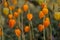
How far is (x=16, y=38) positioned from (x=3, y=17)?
0.77 ft

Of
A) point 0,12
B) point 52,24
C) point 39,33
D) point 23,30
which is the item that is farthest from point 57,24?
point 0,12

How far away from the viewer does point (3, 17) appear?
1.61 meters

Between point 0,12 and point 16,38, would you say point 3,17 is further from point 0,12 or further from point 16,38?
point 16,38

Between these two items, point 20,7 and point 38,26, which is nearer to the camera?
point 38,26

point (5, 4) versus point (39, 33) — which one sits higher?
point (5, 4)

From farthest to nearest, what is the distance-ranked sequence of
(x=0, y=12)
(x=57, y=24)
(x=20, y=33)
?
1. (x=0, y=12)
2. (x=57, y=24)
3. (x=20, y=33)

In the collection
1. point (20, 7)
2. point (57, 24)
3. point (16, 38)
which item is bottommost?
point (16, 38)

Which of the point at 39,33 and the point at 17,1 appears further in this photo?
the point at 17,1

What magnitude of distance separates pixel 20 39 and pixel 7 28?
19 cm

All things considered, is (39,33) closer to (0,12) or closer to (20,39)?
(20,39)

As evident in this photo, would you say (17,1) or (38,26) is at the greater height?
(17,1)

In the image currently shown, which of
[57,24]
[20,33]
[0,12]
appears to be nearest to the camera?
[20,33]

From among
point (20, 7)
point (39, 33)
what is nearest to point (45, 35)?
point (39, 33)

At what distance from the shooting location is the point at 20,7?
1580 mm
